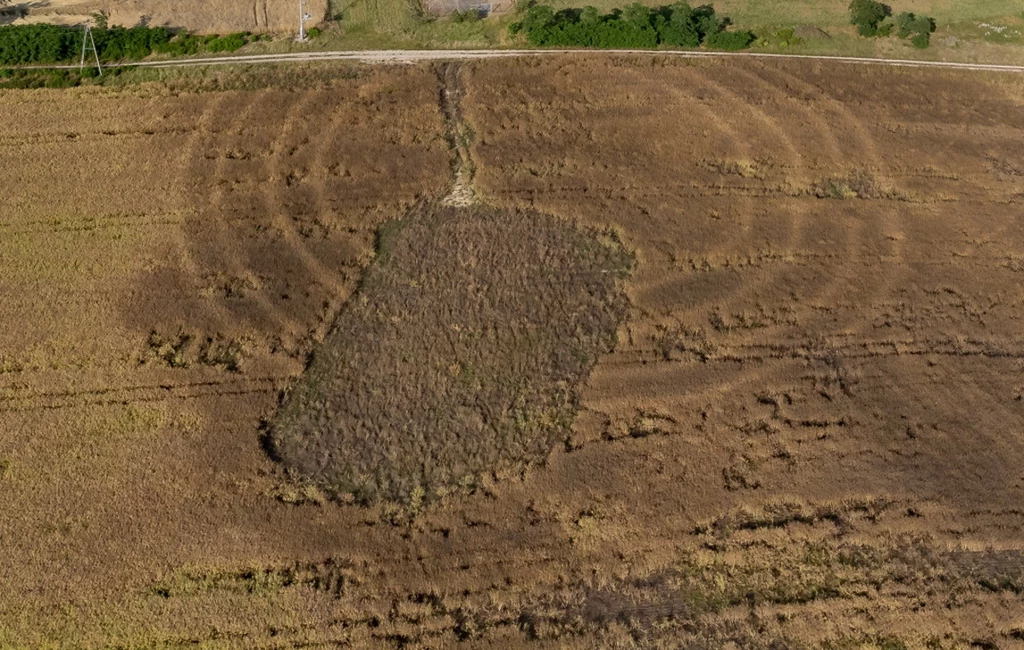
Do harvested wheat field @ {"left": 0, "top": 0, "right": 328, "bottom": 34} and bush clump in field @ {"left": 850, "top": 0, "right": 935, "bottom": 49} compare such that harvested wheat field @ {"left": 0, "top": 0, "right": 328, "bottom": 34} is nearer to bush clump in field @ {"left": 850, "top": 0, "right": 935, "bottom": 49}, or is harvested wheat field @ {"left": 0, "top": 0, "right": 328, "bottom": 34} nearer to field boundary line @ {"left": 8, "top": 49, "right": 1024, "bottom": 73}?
field boundary line @ {"left": 8, "top": 49, "right": 1024, "bottom": 73}

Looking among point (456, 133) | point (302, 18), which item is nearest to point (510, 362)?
point (456, 133)

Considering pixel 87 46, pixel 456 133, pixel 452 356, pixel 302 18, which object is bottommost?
pixel 452 356

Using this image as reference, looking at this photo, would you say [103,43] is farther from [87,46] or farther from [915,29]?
[915,29]

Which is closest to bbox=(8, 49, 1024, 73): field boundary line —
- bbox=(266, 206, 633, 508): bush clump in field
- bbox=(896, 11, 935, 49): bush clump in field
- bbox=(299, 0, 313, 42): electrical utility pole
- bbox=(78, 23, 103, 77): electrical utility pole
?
bbox=(78, 23, 103, 77): electrical utility pole

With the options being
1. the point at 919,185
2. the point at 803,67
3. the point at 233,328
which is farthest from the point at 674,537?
the point at 803,67

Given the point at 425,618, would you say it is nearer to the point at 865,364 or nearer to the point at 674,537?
the point at 674,537
